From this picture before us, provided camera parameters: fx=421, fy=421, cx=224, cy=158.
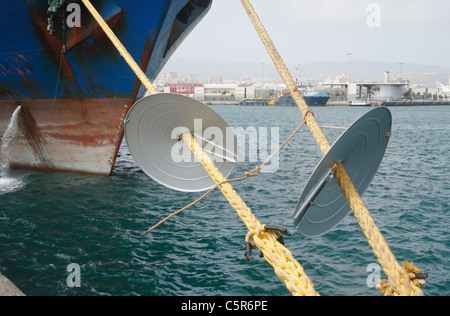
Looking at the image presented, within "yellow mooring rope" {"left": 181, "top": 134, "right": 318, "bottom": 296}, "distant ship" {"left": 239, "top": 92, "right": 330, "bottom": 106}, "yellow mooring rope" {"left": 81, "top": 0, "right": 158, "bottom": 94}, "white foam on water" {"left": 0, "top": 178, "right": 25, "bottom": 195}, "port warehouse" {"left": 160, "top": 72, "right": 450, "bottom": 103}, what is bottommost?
"white foam on water" {"left": 0, "top": 178, "right": 25, "bottom": 195}

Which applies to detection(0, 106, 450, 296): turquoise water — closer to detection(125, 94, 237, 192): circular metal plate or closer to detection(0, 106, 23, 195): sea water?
detection(0, 106, 23, 195): sea water

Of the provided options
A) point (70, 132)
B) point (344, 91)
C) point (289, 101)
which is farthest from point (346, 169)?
point (344, 91)

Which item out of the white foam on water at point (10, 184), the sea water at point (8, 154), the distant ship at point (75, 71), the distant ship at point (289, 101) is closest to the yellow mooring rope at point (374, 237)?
the distant ship at point (75, 71)

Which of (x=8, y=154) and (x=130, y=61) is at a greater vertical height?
(x=130, y=61)

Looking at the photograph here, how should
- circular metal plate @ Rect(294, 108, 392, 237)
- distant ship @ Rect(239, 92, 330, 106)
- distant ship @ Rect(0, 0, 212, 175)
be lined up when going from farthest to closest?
distant ship @ Rect(239, 92, 330, 106) < distant ship @ Rect(0, 0, 212, 175) < circular metal plate @ Rect(294, 108, 392, 237)

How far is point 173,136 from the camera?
18.6 ft

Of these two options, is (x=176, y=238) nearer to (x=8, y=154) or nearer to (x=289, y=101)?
(x=8, y=154)

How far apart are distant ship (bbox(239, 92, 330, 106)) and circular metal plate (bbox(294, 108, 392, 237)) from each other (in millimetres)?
91120

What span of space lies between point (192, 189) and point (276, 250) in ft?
8.72

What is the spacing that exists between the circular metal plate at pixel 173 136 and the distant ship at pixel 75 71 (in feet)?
20.5

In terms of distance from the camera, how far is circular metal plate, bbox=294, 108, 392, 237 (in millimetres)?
3734

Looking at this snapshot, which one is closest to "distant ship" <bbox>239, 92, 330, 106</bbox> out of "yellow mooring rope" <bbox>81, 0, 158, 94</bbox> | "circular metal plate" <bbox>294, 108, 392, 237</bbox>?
"yellow mooring rope" <bbox>81, 0, 158, 94</bbox>

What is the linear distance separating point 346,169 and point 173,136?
7.79 ft

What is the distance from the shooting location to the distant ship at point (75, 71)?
1108 cm
